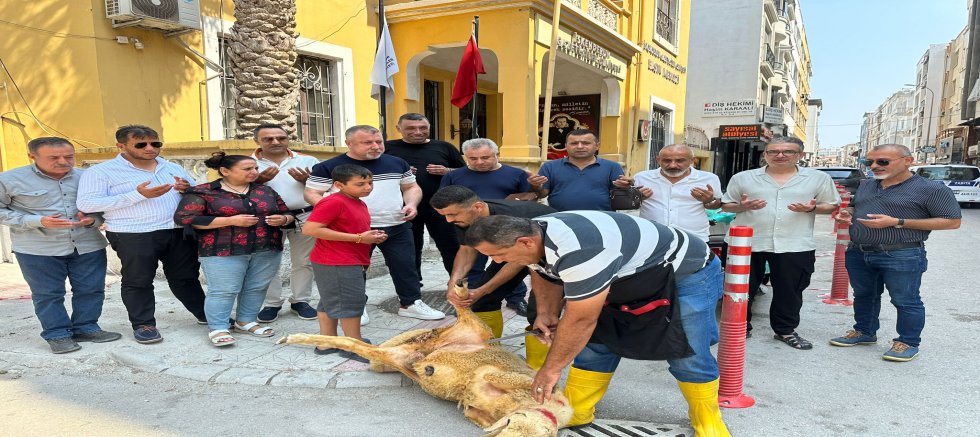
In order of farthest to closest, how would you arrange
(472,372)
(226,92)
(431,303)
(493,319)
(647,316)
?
(226,92) → (431,303) → (493,319) → (472,372) → (647,316)

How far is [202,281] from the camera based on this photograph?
5844 mm

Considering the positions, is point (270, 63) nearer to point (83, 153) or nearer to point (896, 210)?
point (83, 153)

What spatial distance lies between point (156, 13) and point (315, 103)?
2670mm

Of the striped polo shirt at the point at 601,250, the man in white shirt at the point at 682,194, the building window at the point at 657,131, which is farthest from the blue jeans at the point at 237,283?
the building window at the point at 657,131

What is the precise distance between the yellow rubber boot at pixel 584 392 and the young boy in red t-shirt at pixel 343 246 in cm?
162

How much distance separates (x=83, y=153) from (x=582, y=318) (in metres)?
6.87

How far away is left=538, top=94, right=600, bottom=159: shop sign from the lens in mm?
A: 14757

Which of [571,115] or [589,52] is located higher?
[589,52]

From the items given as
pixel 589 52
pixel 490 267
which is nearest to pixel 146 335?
pixel 490 267

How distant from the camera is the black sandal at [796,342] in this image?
13.7ft

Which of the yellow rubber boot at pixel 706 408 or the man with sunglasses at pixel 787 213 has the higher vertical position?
the man with sunglasses at pixel 787 213

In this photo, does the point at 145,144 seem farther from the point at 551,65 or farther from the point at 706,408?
the point at 551,65

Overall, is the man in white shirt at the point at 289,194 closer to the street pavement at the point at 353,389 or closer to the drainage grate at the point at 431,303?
the street pavement at the point at 353,389

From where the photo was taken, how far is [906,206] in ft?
12.4
